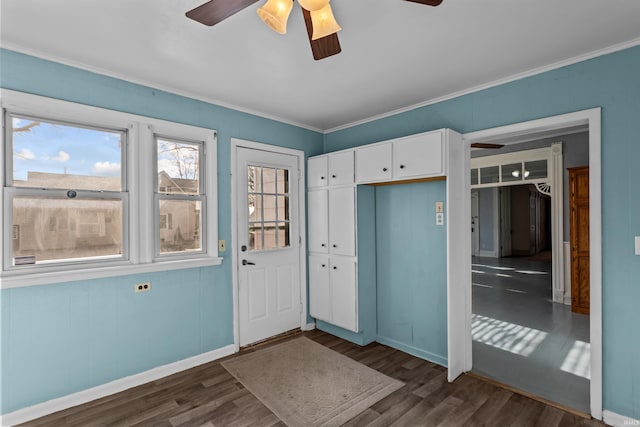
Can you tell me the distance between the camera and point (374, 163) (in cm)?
329

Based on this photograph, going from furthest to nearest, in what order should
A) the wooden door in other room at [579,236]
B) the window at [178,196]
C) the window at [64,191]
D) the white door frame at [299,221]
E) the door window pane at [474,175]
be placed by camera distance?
the door window pane at [474,175] → the wooden door in other room at [579,236] → the white door frame at [299,221] → the window at [178,196] → the window at [64,191]

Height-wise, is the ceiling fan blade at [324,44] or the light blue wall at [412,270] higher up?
the ceiling fan blade at [324,44]

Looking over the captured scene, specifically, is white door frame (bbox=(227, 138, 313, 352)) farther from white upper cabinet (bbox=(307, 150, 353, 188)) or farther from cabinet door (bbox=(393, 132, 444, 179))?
cabinet door (bbox=(393, 132, 444, 179))

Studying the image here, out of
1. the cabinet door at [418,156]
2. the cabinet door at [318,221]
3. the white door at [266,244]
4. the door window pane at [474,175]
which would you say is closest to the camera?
the cabinet door at [418,156]

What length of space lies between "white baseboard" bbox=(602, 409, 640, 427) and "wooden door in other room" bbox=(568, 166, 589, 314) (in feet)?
9.21

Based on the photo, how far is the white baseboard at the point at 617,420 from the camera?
7.02 feet

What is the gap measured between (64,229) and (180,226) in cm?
86

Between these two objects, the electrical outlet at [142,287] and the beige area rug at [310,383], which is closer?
the beige area rug at [310,383]

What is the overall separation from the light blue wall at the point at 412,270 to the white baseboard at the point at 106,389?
5.79 feet

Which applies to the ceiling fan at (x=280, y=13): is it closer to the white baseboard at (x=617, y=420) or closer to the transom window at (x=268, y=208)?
the transom window at (x=268, y=208)

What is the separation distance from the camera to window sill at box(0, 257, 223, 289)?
7.21ft

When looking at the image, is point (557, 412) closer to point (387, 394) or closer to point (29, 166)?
point (387, 394)

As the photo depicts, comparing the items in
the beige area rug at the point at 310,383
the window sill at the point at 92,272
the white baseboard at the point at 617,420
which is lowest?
the beige area rug at the point at 310,383

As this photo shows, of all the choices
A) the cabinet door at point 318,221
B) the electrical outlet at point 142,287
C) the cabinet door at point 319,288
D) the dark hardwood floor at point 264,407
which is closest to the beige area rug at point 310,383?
the dark hardwood floor at point 264,407
